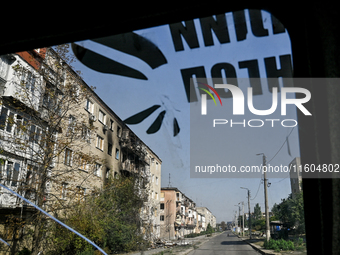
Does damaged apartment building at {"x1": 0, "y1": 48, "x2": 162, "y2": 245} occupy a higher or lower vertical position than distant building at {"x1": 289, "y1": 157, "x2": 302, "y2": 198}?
higher

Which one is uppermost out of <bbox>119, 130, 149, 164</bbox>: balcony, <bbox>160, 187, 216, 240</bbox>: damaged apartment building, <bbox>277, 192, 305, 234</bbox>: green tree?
<bbox>119, 130, 149, 164</bbox>: balcony

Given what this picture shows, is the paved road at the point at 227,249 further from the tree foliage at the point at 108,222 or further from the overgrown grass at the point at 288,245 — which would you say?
the overgrown grass at the point at 288,245

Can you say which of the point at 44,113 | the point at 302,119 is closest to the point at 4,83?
the point at 44,113

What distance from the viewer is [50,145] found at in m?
9.55

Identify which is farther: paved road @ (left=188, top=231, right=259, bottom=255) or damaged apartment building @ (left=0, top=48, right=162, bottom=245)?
paved road @ (left=188, top=231, right=259, bottom=255)

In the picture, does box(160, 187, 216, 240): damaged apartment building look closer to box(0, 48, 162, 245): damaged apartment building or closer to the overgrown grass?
box(0, 48, 162, 245): damaged apartment building

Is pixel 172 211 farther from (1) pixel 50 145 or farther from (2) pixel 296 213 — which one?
(2) pixel 296 213

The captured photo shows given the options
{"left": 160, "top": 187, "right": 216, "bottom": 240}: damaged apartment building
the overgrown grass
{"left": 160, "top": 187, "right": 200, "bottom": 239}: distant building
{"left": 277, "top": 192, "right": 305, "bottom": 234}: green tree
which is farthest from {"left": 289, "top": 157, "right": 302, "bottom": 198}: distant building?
{"left": 160, "top": 187, "right": 200, "bottom": 239}: distant building

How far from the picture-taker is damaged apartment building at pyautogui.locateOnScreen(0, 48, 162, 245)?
356 inches

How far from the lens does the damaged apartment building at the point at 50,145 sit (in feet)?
29.6

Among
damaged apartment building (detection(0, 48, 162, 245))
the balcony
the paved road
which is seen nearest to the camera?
the balcony

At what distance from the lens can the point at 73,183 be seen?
10.1 metres

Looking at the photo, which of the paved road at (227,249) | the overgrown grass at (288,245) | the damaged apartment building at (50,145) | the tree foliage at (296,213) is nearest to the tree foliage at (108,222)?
the damaged apartment building at (50,145)

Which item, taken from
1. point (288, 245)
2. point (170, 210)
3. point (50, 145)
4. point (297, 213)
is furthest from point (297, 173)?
point (170, 210)
